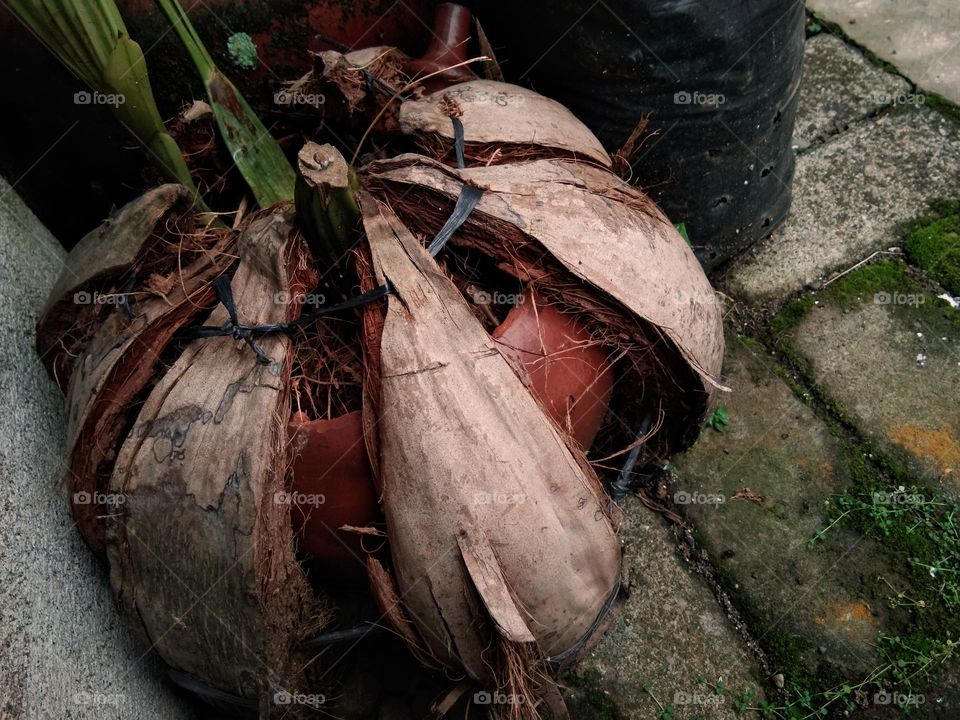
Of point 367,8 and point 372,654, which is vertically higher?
point 367,8

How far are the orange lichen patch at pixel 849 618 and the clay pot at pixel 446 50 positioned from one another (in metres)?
1.53

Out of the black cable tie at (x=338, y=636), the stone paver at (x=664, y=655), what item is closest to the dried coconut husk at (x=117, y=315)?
the black cable tie at (x=338, y=636)

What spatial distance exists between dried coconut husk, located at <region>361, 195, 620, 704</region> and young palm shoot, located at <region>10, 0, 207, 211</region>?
53 cm

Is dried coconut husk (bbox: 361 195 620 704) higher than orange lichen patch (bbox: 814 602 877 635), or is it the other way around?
dried coconut husk (bbox: 361 195 620 704)

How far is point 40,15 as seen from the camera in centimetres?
152

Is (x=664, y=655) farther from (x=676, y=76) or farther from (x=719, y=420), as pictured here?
(x=676, y=76)

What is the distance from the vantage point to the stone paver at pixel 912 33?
292 centimetres

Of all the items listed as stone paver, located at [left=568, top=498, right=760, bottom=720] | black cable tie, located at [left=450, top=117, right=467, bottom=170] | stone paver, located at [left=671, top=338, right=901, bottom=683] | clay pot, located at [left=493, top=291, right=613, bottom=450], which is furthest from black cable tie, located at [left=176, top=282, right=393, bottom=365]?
stone paver, located at [left=671, top=338, right=901, bottom=683]

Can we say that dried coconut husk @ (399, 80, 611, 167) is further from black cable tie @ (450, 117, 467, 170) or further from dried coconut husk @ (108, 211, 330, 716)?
dried coconut husk @ (108, 211, 330, 716)

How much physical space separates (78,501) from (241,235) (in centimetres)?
59

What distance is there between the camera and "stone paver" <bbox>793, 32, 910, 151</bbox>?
2855 millimetres

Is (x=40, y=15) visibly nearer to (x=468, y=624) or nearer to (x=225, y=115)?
(x=225, y=115)

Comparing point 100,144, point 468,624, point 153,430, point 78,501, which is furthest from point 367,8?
point 468,624

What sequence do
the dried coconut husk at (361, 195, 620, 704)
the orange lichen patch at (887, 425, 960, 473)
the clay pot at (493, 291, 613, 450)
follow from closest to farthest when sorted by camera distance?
the dried coconut husk at (361, 195, 620, 704) → the clay pot at (493, 291, 613, 450) → the orange lichen patch at (887, 425, 960, 473)
